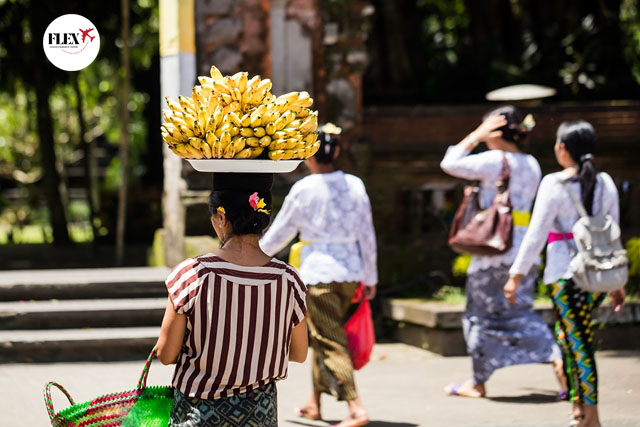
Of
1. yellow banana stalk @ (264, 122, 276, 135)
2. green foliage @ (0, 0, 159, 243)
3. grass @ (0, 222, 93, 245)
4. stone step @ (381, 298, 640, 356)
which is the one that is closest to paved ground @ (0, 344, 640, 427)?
stone step @ (381, 298, 640, 356)

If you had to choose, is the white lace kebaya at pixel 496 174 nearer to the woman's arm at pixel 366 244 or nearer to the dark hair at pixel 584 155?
the woman's arm at pixel 366 244

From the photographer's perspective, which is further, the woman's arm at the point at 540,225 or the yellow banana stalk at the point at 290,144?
the woman's arm at the point at 540,225

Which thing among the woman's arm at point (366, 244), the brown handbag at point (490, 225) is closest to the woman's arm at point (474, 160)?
the brown handbag at point (490, 225)

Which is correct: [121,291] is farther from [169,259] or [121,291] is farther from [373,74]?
[373,74]

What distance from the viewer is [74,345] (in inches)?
368

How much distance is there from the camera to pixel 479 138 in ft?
25.3

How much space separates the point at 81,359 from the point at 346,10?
440cm

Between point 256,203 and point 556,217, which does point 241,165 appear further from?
point 556,217

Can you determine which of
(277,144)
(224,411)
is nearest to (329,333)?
(224,411)

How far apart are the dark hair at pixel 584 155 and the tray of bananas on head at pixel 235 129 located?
9.51 feet

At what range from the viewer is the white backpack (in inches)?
248

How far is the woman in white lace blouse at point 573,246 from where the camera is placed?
6422 mm

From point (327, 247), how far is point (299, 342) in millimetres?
2805

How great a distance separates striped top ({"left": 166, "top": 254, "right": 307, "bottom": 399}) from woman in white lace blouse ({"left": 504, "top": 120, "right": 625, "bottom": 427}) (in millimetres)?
2909
